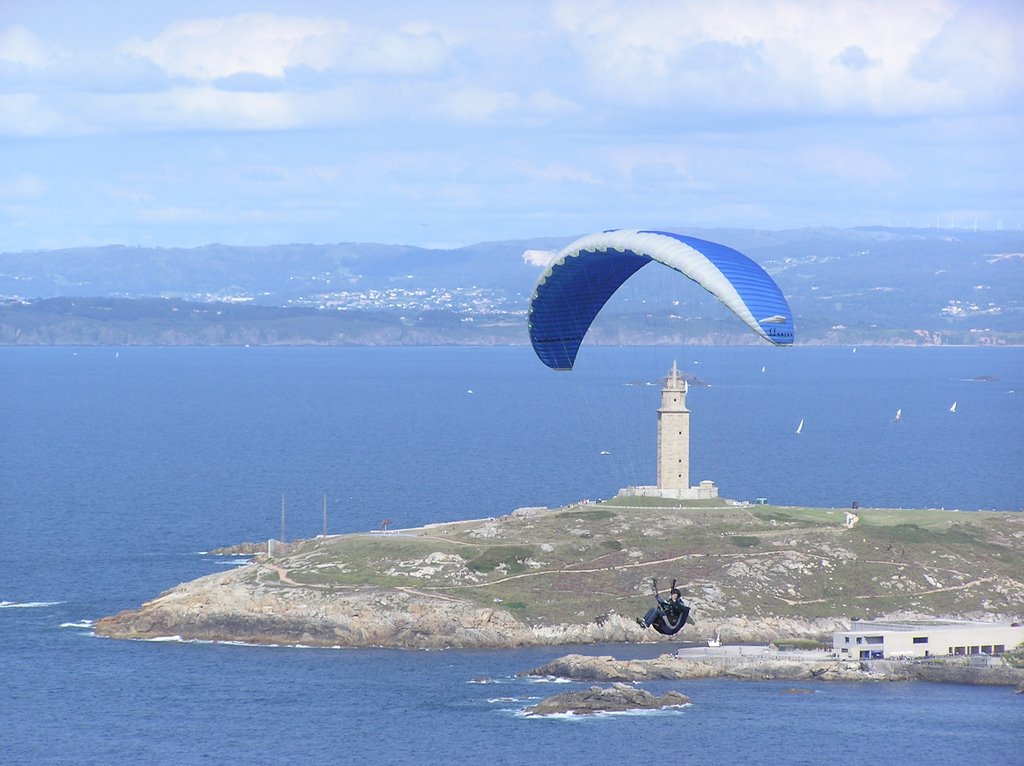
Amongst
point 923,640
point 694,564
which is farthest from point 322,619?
point 923,640

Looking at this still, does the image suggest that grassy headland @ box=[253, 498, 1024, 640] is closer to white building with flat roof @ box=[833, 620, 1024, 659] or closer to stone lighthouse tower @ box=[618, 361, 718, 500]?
stone lighthouse tower @ box=[618, 361, 718, 500]

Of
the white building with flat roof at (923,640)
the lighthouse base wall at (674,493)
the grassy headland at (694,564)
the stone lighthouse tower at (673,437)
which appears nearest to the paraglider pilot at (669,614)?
the white building with flat roof at (923,640)

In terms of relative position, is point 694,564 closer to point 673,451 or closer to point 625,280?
point 673,451

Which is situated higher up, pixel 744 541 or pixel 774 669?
pixel 744 541

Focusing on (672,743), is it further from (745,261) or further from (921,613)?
(921,613)

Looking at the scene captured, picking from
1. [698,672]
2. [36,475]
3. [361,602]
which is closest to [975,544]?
[698,672]

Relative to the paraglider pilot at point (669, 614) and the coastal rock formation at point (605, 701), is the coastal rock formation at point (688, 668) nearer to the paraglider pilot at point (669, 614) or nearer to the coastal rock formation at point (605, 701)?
the coastal rock formation at point (605, 701)
